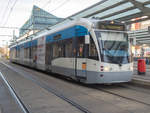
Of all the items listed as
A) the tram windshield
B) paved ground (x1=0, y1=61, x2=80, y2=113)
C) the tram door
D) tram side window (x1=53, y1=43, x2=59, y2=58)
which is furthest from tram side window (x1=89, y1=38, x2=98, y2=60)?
tram side window (x1=53, y1=43, x2=59, y2=58)

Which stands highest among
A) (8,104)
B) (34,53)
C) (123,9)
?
(123,9)

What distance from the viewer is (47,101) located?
685cm

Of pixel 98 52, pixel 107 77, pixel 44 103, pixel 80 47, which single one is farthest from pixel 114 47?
pixel 44 103

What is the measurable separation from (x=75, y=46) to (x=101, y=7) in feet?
18.3

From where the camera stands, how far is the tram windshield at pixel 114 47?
8.86m

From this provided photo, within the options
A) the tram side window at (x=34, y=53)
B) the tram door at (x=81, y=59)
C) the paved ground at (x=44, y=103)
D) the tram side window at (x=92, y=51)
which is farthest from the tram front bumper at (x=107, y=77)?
the tram side window at (x=34, y=53)

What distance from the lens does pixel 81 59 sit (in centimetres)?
957

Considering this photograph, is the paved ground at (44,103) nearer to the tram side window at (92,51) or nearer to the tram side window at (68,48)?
the tram side window at (92,51)

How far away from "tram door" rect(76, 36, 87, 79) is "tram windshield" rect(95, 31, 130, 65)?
94cm

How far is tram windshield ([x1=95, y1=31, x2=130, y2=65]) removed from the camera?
8864 mm

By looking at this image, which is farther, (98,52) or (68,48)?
(68,48)

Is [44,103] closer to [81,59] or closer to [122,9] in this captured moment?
[81,59]

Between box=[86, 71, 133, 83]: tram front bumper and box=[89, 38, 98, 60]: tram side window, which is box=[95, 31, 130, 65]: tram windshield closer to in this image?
box=[89, 38, 98, 60]: tram side window

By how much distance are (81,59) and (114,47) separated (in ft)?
5.38
